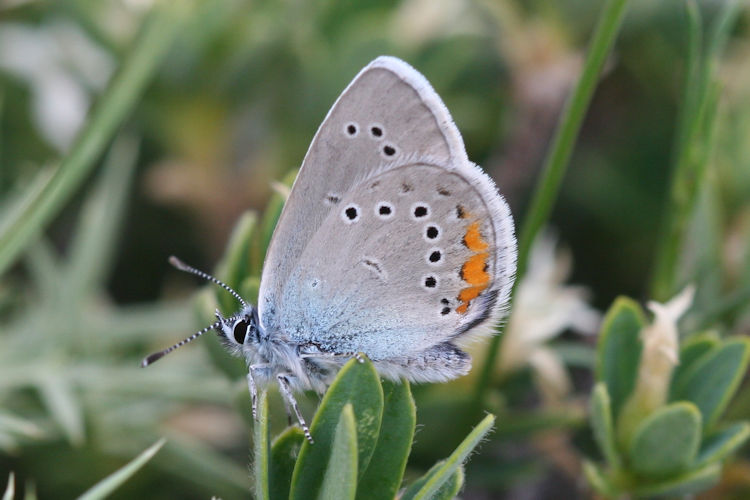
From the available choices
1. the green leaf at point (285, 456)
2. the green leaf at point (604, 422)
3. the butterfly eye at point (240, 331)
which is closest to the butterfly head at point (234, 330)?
the butterfly eye at point (240, 331)

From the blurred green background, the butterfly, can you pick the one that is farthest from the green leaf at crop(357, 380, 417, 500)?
the blurred green background

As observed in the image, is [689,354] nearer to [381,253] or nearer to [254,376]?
[381,253]

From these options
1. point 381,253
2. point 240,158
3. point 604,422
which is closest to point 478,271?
point 381,253

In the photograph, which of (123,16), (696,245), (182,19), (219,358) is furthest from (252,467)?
(123,16)

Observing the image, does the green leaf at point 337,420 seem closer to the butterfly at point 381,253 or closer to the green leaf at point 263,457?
the green leaf at point 263,457

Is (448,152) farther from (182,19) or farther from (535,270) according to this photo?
(182,19)
